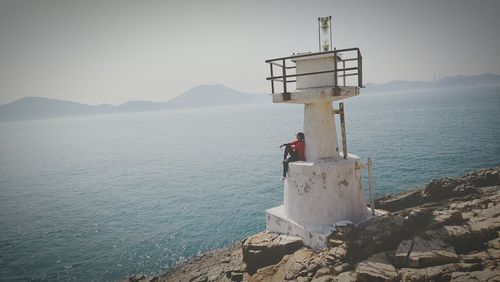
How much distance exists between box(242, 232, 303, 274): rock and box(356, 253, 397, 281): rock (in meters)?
3.45

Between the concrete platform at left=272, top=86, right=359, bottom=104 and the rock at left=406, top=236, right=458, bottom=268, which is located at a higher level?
the concrete platform at left=272, top=86, right=359, bottom=104

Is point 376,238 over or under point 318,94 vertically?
under

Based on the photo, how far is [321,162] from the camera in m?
11.5

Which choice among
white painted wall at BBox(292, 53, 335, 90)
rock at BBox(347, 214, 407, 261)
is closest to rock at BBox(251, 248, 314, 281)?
rock at BBox(347, 214, 407, 261)

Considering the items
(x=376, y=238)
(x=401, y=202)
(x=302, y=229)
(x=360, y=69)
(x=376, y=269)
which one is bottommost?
(x=401, y=202)

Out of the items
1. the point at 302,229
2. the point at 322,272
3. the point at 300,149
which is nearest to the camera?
the point at 322,272

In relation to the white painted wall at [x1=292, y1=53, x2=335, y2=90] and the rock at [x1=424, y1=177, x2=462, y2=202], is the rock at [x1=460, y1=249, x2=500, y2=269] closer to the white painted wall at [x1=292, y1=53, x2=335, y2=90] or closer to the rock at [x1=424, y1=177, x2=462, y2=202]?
the white painted wall at [x1=292, y1=53, x2=335, y2=90]

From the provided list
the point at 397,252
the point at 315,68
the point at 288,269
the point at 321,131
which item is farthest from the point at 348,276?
the point at 315,68

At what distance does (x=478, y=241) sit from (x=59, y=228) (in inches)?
1285

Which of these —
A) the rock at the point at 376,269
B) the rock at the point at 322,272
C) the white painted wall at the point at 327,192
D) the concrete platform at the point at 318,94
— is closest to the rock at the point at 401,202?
the white painted wall at the point at 327,192

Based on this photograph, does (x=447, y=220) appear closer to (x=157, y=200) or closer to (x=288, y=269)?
(x=288, y=269)

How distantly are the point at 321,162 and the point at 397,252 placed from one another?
4135mm

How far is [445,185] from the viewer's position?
1953 cm

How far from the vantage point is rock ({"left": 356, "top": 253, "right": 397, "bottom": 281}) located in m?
7.67
